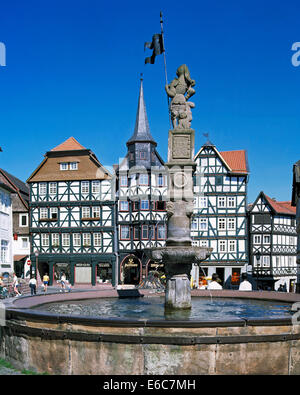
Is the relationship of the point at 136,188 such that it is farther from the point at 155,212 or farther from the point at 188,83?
the point at 188,83

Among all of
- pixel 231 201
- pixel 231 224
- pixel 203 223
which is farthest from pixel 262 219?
pixel 203 223

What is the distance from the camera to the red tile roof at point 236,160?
4516cm

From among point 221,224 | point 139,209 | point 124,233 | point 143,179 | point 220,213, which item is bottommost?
point 124,233

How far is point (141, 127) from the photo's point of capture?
48.8m

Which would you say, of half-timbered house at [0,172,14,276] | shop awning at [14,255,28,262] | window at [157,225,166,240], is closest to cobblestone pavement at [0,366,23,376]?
half-timbered house at [0,172,14,276]

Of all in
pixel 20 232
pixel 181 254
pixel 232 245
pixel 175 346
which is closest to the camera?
pixel 175 346

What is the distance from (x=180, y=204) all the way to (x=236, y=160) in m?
36.6

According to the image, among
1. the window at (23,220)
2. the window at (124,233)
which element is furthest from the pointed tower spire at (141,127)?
the window at (23,220)

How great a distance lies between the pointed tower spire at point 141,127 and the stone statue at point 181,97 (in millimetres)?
35504

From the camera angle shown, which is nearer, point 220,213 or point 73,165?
point 220,213

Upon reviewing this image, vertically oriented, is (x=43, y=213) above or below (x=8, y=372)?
above

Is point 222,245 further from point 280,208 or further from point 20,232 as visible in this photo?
point 20,232

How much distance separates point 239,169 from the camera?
45156 mm

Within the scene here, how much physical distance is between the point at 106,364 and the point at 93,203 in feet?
125
